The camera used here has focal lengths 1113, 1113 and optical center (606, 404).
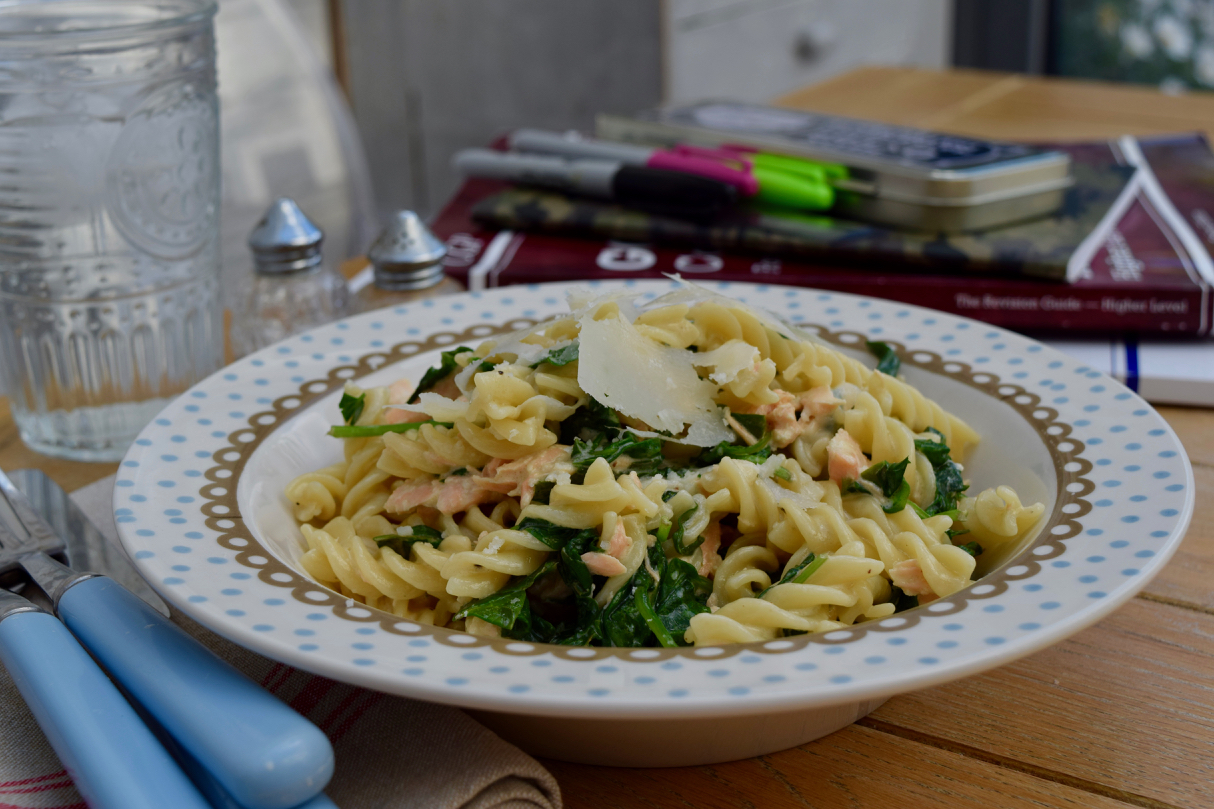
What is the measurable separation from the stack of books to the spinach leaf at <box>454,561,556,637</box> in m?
0.91

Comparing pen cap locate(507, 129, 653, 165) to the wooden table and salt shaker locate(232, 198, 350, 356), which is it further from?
the wooden table

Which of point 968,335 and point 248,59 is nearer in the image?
point 968,335

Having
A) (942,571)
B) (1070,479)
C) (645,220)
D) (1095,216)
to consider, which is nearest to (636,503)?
(942,571)

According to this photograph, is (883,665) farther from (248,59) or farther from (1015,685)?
(248,59)

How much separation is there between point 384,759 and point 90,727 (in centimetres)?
22

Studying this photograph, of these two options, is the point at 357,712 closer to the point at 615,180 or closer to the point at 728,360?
the point at 728,360

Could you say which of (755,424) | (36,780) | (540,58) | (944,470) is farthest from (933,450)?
(540,58)

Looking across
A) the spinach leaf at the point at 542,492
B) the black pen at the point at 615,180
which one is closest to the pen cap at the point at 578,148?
the black pen at the point at 615,180

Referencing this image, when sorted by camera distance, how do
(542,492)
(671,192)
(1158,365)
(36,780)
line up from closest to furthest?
(36,780) → (542,492) → (1158,365) → (671,192)

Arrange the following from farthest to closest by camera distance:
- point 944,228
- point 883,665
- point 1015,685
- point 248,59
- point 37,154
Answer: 1. point 248,59
2. point 944,228
3. point 37,154
4. point 1015,685
5. point 883,665

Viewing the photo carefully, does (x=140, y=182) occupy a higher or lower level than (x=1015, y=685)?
higher

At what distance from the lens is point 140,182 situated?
1455 mm

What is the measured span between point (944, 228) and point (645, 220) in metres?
0.53

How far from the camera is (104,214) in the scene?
56.7 inches
